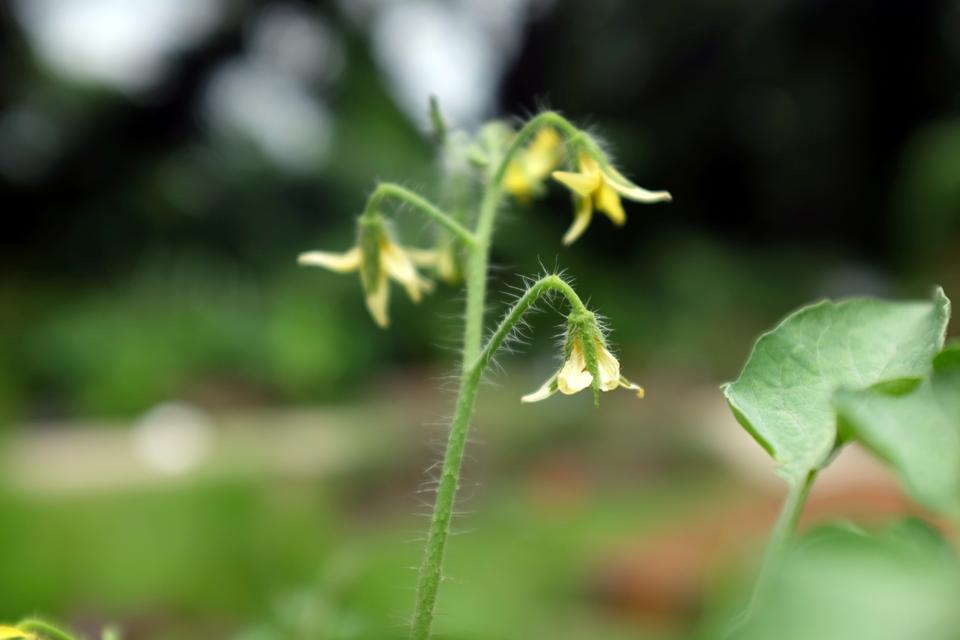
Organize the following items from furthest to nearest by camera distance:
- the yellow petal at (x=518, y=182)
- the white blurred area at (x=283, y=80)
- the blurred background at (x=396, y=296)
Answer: the white blurred area at (x=283, y=80) → the blurred background at (x=396, y=296) → the yellow petal at (x=518, y=182)

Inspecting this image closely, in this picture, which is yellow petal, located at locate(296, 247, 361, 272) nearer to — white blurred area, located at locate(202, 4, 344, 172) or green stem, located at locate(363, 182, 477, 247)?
green stem, located at locate(363, 182, 477, 247)

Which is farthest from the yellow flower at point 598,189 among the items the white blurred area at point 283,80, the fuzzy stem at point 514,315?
the white blurred area at point 283,80

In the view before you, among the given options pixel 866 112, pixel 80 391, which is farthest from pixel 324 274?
pixel 866 112

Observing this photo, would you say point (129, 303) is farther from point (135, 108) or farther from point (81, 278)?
point (135, 108)

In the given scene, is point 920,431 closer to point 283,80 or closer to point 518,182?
point 518,182

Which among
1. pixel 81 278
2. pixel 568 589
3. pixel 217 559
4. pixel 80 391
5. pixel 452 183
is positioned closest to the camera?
pixel 452 183

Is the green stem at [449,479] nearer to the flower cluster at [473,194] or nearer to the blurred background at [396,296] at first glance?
the flower cluster at [473,194]

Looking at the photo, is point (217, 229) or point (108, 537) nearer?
point (108, 537)
